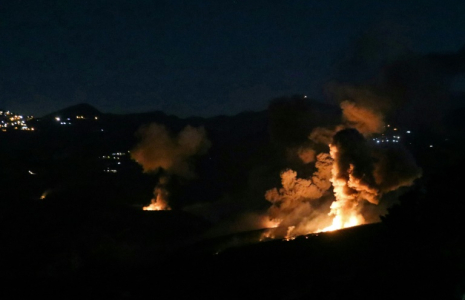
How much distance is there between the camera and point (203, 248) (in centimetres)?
6141

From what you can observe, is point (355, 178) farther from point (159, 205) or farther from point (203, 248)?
point (159, 205)

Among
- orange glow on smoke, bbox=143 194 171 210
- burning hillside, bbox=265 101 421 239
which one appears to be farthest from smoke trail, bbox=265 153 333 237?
orange glow on smoke, bbox=143 194 171 210

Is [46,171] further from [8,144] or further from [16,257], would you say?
[16,257]

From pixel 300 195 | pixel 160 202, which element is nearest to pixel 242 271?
pixel 300 195

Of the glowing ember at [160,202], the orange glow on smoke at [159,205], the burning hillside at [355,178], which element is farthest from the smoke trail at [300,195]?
the glowing ember at [160,202]

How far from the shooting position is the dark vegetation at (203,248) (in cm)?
2614

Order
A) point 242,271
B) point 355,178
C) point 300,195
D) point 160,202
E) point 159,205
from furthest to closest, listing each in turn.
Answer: point 160,202 < point 159,205 < point 300,195 < point 355,178 < point 242,271

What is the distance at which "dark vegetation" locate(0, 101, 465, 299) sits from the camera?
26.1m

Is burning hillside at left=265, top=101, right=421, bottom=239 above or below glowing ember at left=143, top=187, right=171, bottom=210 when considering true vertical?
below

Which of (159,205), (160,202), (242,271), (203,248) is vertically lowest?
(242,271)

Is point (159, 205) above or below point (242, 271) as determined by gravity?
above

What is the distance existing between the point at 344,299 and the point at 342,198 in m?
31.8

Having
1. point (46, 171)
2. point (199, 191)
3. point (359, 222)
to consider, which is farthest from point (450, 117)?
point (46, 171)

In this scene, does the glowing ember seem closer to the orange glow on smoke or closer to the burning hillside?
the orange glow on smoke
